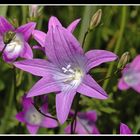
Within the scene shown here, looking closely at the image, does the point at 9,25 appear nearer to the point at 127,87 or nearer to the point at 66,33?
the point at 66,33

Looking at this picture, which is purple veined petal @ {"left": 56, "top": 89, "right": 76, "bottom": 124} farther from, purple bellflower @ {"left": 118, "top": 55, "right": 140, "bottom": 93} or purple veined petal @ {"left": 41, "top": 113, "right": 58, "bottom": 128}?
purple bellflower @ {"left": 118, "top": 55, "right": 140, "bottom": 93}

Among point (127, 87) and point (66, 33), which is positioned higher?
point (66, 33)

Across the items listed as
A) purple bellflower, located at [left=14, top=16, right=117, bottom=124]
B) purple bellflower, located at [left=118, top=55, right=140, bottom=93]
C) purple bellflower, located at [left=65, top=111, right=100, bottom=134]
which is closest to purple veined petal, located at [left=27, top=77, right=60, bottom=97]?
purple bellflower, located at [left=14, top=16, right=117, bottom=124]

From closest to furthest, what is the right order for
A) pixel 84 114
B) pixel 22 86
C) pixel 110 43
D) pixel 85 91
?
pixel 85 91, pixel 84 114, pixel 22 86, pixel 110 43

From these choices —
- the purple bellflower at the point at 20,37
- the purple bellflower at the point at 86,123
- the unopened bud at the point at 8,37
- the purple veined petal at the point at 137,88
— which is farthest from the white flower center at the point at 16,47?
the purple veined petal at the point at 137,88

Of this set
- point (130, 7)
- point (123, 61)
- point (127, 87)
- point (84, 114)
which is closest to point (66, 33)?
point (123, 61)

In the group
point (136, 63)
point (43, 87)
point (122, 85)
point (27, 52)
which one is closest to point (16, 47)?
point (27, 52)

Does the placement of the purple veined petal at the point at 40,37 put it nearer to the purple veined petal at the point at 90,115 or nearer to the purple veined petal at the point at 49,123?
the purple veined petal at the point at 49,123
